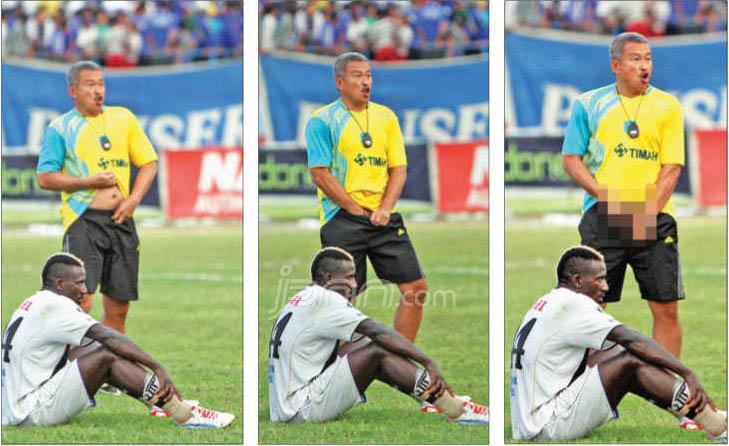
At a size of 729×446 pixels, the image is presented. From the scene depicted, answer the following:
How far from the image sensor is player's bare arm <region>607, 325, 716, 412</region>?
820cm

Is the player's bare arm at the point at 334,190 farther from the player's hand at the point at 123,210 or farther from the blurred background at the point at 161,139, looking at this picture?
the player's hand at the point at 123,210

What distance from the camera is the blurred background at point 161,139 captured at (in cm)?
879

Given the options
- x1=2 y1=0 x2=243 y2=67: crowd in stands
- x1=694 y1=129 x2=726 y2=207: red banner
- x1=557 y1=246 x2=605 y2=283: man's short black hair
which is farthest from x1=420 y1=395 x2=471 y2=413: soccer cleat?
x1=2 y1=0 x2=243 y2=67: crowd in stands

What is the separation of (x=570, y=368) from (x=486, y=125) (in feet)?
5.10

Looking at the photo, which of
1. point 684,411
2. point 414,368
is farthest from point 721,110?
point 414,368

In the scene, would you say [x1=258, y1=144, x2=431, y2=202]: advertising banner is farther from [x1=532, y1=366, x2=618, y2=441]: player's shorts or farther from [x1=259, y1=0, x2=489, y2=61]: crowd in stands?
[x1=532, y1=366, x2=618, y2=441]: player's shorts

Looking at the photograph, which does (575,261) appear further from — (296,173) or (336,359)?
(296,173)

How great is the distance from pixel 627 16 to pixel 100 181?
336 centimetres

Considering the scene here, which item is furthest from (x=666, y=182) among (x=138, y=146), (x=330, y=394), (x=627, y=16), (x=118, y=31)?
(x=118, y=31)

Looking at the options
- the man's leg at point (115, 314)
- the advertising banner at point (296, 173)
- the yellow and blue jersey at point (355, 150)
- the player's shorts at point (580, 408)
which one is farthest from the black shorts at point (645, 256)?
the man's leg at point (115, 314)

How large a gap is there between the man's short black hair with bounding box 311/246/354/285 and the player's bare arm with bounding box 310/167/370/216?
0.84ft

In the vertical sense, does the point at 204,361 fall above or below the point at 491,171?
below

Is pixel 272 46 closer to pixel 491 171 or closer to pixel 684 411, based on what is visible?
pixel 491 171

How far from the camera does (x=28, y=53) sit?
29.2 ft
